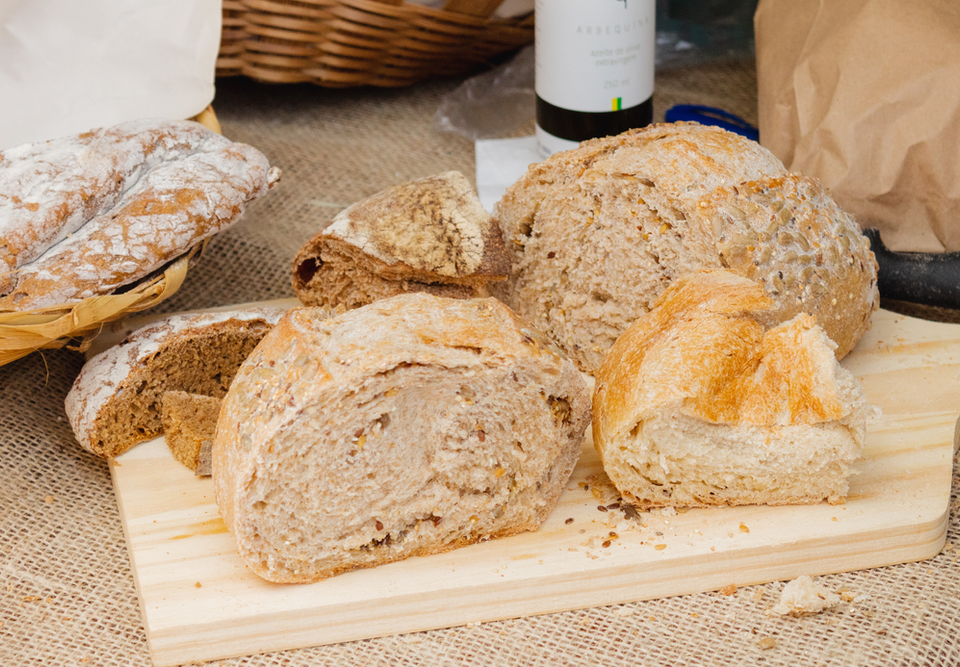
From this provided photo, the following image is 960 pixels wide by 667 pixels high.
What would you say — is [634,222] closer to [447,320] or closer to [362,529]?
[447,320]

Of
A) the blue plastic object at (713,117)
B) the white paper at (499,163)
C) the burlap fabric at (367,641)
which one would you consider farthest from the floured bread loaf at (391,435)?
the blue plastic object at (713,117)

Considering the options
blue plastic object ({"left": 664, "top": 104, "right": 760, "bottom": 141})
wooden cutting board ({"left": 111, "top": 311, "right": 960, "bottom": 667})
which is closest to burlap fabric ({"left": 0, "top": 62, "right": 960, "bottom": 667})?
wooden cutting board ({"left": 111, "top": 311, "right": 960, "bottom": 667})

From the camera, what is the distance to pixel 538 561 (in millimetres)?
2023

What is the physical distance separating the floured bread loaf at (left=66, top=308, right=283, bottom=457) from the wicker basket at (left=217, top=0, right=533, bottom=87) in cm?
153

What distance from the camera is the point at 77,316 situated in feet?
7.18

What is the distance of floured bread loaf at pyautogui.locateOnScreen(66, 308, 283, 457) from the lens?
7.67 feet

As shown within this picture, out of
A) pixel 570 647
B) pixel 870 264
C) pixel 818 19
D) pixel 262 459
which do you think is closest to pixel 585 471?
pixel 570 647

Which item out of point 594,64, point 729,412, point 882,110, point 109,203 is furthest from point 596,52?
point 109,203

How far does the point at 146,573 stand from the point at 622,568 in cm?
100

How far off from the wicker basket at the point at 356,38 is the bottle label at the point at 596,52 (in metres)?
0.83

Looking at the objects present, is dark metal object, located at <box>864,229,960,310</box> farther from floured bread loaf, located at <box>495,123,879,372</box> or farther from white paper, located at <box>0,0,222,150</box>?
white paper, located at <box>0,0,222,150</box>

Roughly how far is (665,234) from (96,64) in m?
1.84

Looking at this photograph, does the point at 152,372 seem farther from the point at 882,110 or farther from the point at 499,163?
the point at 882,110

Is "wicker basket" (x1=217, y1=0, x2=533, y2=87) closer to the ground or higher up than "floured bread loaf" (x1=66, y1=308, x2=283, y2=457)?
higher up
